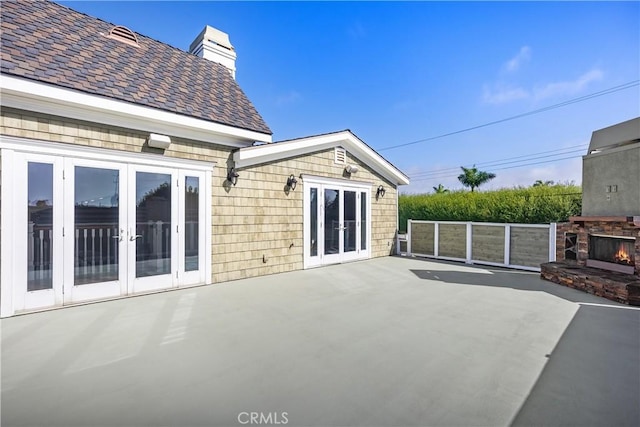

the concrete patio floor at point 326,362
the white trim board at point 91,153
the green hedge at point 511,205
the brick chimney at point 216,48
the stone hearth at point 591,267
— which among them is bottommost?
the concrete patio floor at point 326,362

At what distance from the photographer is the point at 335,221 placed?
8.70 meters

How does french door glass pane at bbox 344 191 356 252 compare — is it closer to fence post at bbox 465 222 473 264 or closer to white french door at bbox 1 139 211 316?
fence post at bbox 465 222 473 264

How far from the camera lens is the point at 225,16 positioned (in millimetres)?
9023

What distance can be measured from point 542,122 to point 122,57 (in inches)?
859

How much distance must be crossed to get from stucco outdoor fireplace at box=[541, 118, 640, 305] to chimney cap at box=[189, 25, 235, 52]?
31.4ft

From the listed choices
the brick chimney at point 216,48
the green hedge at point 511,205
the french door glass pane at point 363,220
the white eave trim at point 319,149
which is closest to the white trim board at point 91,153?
the white eave trim at point 319,149

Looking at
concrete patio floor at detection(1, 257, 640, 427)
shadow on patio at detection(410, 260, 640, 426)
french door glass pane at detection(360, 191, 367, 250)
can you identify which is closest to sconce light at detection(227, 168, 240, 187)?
concrete patio floor at detection(1, 257, 640, 427)

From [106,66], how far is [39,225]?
295cm

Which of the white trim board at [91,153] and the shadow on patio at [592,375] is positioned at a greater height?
the white trim board at [91,153]

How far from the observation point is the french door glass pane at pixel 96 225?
4617 millimetres

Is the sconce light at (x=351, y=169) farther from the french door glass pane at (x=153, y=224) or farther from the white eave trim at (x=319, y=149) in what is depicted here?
the french door glass pane at (x=153, y=224)

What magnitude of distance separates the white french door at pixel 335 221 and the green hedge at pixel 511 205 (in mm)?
4721

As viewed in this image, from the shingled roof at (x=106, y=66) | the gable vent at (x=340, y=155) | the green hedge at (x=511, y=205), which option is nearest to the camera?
the shingled roof at (x=106, y=66)

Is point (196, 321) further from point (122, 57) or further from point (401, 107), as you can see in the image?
point (401, 107)
